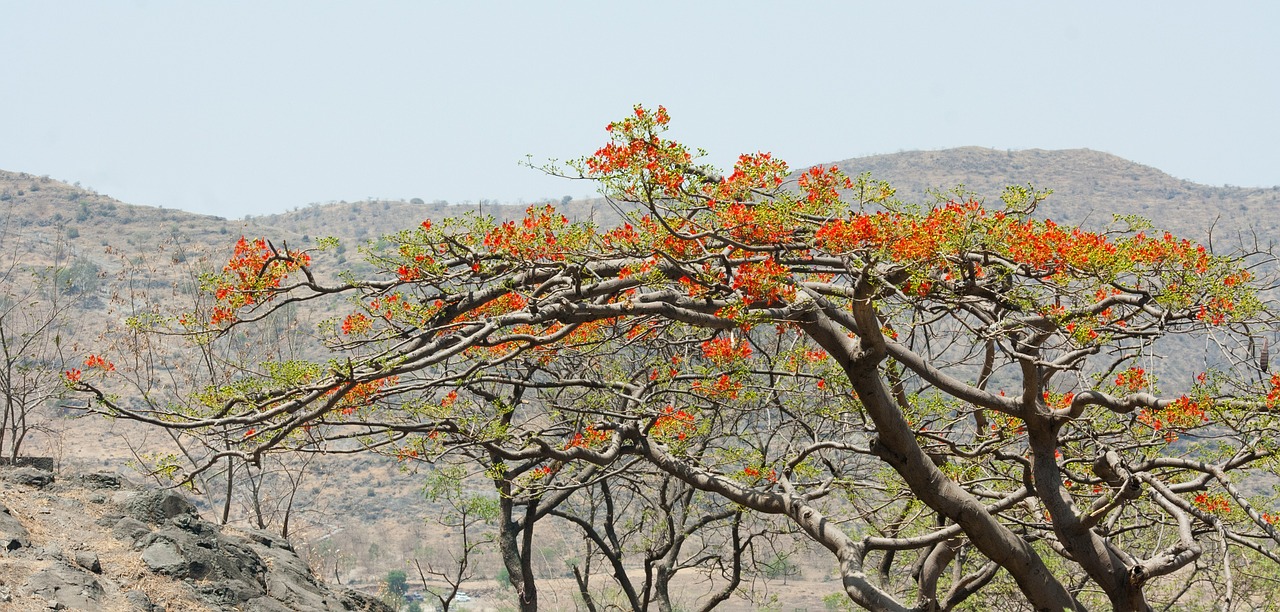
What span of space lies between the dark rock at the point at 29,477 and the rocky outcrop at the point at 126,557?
0.04 feet

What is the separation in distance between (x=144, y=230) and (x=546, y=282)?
5790 cm

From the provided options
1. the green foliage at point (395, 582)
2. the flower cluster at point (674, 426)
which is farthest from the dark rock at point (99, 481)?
the green foliage at point (395, 582)

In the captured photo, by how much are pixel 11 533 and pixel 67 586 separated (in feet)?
3.60

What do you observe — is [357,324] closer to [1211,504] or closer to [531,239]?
[531,239]

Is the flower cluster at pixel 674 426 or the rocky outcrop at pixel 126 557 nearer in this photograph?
the rocky outcrop at pixel 126 557

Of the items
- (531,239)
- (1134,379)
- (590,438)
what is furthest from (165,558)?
(1134,379)

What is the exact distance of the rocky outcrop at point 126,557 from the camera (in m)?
8.30

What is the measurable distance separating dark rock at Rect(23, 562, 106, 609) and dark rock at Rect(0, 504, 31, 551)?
0.41 meters

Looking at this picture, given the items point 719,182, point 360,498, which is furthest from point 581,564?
point 719,182

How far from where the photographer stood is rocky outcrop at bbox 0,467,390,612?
8305 mm

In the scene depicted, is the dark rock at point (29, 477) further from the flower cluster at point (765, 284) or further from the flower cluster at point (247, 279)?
the flower cluster at point (765, 284)

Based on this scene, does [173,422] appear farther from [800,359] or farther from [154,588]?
[800,359]

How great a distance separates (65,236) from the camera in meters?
53.8

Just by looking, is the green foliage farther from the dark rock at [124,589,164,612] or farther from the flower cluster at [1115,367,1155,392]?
the flower cluster at [1115,367,1155,392]
